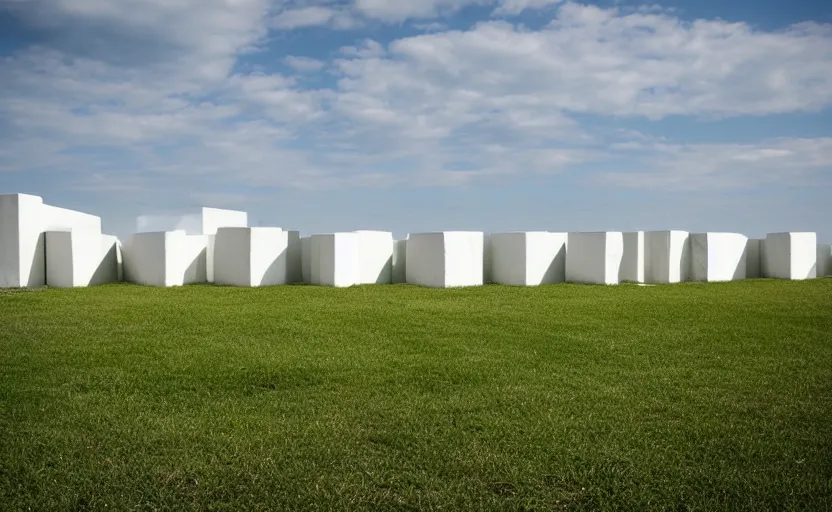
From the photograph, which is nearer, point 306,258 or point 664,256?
point 306,258

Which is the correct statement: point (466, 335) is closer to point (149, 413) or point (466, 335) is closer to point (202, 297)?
point (149, 413)

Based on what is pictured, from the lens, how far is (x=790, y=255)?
24.4m

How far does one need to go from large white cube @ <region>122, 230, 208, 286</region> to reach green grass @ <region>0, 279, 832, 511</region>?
6.66 meters

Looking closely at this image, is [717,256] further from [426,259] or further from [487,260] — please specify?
[426,259]

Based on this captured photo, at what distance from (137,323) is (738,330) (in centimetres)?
1081

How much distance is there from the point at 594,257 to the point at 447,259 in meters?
4.79

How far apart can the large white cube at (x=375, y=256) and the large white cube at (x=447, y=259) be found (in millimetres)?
991

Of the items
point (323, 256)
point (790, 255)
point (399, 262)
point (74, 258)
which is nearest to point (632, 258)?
point (790, 255)

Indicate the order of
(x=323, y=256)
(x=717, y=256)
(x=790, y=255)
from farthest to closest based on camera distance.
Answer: (x=790, y=255) → (x=717, y=256) → (x=323, y=256)

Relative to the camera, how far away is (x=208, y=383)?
8000 millimetres

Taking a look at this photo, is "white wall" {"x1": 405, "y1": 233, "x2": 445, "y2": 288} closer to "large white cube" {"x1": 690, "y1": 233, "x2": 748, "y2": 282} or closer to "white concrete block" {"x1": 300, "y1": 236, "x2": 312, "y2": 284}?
"white concrete block" {"x1": 300, "y1": 236, "x2": 312, "y2": 284}

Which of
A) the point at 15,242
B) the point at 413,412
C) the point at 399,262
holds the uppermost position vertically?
the point at 15,242

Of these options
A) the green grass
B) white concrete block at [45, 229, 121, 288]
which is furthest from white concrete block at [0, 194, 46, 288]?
the green grass

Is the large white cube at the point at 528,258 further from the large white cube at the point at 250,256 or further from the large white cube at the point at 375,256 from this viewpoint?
the large white cube at the point at 250,256
